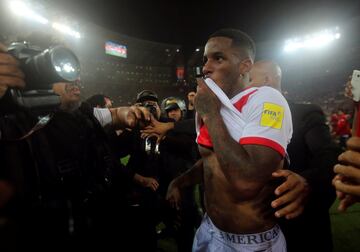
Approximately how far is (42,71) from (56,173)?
44 centimetres

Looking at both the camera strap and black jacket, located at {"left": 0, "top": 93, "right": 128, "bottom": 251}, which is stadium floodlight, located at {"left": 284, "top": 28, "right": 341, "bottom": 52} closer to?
black jacket, located at {"left": 0, "top": 93, "right": 128, "bottom": 251}

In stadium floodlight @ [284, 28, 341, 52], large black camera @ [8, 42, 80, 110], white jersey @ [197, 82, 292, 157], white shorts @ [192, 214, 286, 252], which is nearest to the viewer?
large black camera @ [8, 42, 80, 110]

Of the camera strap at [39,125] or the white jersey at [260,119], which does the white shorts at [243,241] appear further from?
the camera strap at [39,125]

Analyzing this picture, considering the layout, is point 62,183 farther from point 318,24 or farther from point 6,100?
point 318,24

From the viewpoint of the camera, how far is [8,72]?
105 cm

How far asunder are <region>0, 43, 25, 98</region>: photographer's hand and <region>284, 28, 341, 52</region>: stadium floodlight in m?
24.6

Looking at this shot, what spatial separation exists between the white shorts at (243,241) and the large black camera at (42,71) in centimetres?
120

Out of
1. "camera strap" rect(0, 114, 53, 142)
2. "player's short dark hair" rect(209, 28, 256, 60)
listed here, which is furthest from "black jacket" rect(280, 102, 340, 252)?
"camera strap" rect(0, 114, 53, 142)

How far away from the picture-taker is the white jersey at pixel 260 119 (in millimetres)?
1336

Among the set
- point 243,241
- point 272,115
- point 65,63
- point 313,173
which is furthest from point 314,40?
point 65,63

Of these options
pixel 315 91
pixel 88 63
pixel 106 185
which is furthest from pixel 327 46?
pixel 106 185

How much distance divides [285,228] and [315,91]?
23.7m

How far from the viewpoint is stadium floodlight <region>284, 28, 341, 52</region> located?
2102cm

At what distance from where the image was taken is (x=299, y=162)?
2070mm
